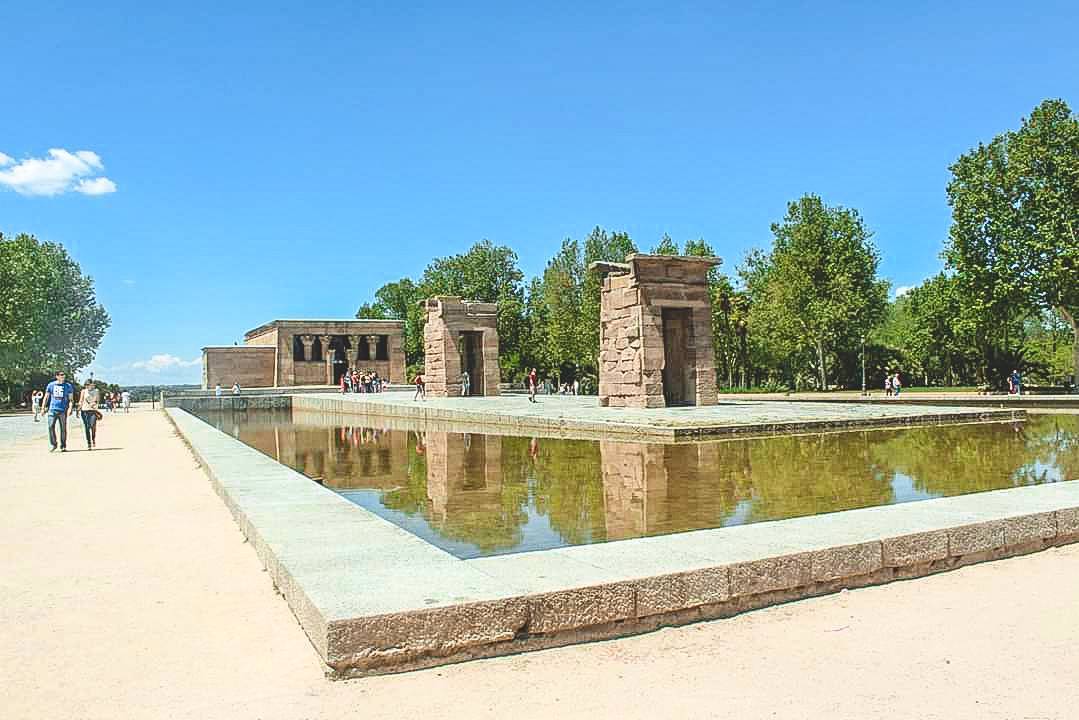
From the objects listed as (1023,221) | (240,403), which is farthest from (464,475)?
(240,403)

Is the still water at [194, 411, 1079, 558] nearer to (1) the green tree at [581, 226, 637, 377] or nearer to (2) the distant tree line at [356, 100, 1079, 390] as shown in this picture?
(2) the distant tree line at [356, 100, 1079, 390]

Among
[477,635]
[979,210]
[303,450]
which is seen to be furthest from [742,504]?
[979,210]

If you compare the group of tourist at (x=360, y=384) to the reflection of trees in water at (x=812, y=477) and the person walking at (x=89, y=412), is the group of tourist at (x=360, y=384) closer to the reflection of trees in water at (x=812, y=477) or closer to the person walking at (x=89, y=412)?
the person walking at (x=89, y=412)

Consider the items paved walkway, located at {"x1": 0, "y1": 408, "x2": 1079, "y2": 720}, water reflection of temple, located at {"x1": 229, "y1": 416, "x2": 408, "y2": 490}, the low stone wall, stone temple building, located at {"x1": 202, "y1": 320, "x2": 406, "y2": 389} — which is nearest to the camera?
paved walkway, located at {"x1": 0, "y1": 408, "x2": 1079, "y2": 720}

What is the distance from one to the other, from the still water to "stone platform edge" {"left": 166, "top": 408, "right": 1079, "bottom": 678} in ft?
4.34

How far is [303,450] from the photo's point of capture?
51.2 feet

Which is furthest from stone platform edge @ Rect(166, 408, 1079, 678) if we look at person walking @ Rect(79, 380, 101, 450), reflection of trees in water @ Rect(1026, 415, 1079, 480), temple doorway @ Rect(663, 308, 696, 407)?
temple doorway @ Rect(663, 308, 696, 407)

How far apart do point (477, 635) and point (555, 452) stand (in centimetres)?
919

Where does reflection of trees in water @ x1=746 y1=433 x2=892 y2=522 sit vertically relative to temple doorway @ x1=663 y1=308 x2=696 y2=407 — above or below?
below

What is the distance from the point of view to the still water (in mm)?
6824

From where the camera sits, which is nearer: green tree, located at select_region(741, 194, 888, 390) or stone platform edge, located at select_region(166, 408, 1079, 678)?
stone platform edge, located at select_region(166, 408, 1079, 678)

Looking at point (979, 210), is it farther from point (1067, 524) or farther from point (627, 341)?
point (1067, 524)

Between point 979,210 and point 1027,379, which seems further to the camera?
point 1027,379

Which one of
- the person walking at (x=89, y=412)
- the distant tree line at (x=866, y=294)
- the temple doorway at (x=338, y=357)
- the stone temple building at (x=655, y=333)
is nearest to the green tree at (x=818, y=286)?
the distant tree line at (x=866, y=294)
